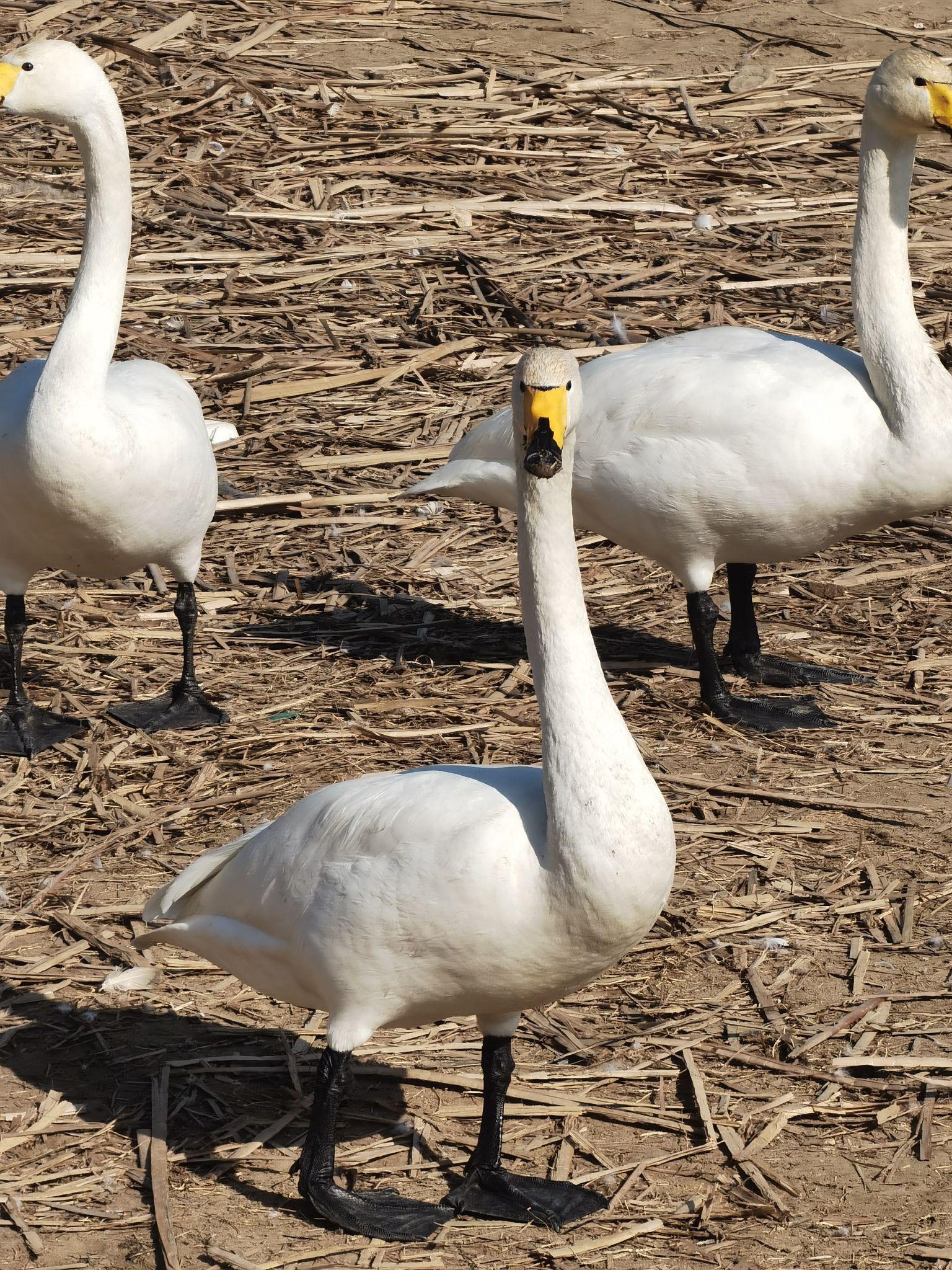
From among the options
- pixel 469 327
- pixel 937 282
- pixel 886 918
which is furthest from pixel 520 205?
pixel 886 918

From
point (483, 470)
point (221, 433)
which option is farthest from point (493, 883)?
point (221, 433)

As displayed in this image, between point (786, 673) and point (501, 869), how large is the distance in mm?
3272

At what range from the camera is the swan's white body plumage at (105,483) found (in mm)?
5551

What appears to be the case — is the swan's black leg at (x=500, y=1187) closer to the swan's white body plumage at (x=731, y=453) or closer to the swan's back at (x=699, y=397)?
the swan's white body plumage at (x=731, y=453)

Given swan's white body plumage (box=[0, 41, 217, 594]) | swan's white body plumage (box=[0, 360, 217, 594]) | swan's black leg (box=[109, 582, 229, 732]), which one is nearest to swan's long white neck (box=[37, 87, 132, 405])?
swan's white body plumage (box=[0, 41, 217, 594])

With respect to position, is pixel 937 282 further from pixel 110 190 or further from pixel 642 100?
pixel 110 190

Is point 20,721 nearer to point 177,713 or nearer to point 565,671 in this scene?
point 177,713

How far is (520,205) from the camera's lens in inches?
387

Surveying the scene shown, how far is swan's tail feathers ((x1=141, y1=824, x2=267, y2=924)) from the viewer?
4105mm

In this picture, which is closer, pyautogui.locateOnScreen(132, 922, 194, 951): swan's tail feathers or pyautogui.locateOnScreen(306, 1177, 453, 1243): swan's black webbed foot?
pyautogui.locateOnScreen(306, 1177, 453, 1243): swan's black webbed foot

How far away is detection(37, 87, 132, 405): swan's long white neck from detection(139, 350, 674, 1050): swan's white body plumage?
248 centimetres

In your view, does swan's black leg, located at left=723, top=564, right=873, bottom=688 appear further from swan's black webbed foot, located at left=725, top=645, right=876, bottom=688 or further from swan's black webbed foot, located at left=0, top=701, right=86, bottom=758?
swan's black webbed foot, located at left=0, top=701, right=86, bottom=758

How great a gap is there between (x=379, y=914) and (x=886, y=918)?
6.41 feet

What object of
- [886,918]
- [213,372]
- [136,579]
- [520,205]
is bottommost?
[886,918]
